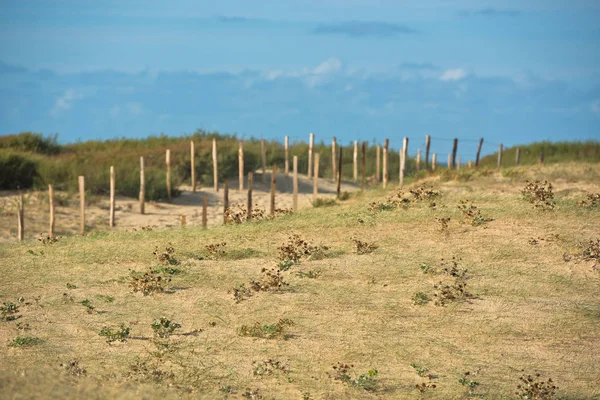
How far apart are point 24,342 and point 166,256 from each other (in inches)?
160

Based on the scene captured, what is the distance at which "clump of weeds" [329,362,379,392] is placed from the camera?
9.12 m

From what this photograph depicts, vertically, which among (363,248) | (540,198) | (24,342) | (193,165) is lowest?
(24,342)

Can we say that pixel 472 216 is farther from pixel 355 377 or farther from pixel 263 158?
pixel 263 158

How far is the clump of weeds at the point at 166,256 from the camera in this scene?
1384cm

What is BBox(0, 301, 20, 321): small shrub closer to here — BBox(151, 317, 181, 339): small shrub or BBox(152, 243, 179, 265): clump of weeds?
BBox(151, 317, 181, 339): small shrub

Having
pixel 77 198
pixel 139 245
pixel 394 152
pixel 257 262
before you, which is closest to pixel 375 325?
Answer: pixel 257 262

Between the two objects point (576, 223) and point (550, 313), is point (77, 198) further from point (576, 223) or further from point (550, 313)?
point (550, 313)

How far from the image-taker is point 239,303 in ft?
39.1

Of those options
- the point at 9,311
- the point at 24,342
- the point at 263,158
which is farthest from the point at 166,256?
the point at 263,158

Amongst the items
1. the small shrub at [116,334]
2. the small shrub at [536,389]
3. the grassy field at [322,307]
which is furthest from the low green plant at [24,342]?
the small shrub at [536,389]

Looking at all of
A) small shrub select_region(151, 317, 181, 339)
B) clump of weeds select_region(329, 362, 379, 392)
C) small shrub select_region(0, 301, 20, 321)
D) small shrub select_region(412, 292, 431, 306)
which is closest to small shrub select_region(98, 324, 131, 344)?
small shrub select_region(151, 317, 181, 339)

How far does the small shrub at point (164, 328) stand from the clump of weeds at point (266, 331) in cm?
81

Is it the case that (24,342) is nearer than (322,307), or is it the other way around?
(24,342)

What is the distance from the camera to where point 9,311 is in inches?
447
